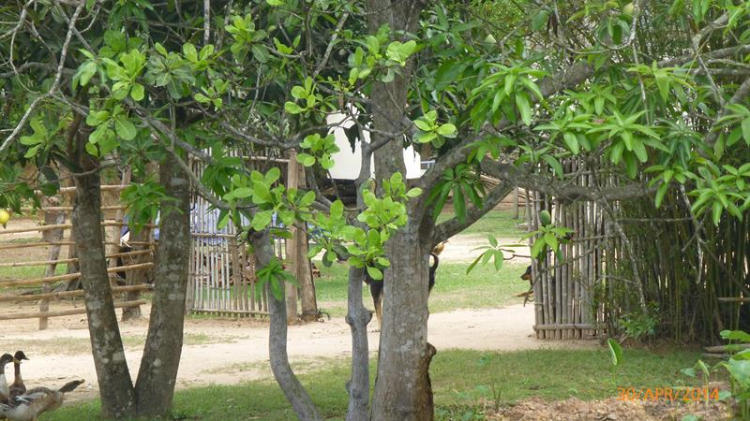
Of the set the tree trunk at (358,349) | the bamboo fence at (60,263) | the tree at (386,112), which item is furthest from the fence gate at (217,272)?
the tree trunk at (358,349)

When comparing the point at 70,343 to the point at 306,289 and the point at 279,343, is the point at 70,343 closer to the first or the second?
the point at 306,289

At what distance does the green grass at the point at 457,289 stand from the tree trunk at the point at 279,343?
8.50 meters

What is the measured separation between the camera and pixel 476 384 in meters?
8.78

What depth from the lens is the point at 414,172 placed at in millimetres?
17953

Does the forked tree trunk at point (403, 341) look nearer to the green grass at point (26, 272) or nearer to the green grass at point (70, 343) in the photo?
the green grass at point (70, 343)

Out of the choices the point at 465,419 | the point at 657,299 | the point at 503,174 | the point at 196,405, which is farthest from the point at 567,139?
the point at 657,299

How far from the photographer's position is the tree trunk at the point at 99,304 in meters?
7.59

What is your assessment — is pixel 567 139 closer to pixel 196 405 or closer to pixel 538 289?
pixel 196 405

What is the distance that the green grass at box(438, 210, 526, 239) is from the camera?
2469cm

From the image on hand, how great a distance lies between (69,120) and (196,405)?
309 centimetres

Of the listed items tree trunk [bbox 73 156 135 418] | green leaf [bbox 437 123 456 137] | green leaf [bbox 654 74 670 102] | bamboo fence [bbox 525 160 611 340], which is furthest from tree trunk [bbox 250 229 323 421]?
bamboo fence [bbox 525 160 611 340]

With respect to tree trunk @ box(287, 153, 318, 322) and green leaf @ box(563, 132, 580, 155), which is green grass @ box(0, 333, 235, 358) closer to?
tree trunk @ box(287, 153, 318, 322)

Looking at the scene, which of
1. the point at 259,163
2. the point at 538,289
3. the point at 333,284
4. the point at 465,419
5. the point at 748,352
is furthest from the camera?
the point at 333,284
